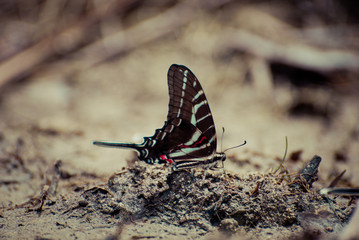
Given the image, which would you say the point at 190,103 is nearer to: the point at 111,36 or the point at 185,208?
the point at 185,208

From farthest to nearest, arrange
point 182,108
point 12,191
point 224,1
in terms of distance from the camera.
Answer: point 224,1, point 12,191, point 182,108

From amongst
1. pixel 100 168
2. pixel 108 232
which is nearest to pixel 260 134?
pixel 100 168

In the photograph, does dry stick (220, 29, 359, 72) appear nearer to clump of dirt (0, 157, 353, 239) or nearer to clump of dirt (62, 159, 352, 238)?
clump of dirt (0, 157, 353, 239)

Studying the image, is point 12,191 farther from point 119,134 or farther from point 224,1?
point 224,1

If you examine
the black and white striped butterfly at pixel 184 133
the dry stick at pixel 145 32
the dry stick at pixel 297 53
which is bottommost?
the black and white striped butterfly at pixel 184 133

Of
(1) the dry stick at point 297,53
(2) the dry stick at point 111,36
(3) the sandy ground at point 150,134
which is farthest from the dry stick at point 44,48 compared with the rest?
(1) the dry stick at point 297,53

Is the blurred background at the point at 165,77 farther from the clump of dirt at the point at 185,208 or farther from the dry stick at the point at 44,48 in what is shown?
the clump of dirt at the point at 185,208

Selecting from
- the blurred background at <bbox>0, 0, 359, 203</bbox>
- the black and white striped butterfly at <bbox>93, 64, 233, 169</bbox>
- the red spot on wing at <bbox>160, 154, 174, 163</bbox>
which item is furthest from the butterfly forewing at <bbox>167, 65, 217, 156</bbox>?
the blurred background at <bbox>0, 0, 359, 203</bbox>
